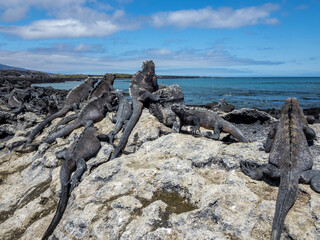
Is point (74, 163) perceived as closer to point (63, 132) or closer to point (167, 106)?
point (63, 132)

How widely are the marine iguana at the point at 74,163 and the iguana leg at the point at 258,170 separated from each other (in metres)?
3.15

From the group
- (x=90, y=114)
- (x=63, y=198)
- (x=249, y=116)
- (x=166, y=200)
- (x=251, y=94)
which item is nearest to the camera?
(x=166, y=200)

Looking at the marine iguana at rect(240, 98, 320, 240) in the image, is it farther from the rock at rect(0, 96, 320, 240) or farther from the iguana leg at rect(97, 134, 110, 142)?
the iguana leg at rect(97, 134, 110, 142)

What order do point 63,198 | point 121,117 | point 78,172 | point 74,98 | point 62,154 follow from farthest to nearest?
point 74,98 → point 121,117 → point 62,154 → point 78,172 → point 63,198

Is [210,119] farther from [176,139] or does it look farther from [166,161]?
[166,161]

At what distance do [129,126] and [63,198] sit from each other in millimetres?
2883

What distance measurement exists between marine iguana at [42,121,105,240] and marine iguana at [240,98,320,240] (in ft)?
10.4

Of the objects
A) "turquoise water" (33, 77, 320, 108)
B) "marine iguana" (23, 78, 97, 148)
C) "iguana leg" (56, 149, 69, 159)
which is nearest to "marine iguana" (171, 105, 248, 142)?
"iguana leg" (56, 149, 69, 159)

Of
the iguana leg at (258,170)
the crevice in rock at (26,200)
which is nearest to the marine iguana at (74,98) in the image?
the crevice in rock at (26,200)

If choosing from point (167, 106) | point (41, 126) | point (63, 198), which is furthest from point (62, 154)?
point (41, 126)

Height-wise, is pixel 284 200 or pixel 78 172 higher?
pixel 284 200

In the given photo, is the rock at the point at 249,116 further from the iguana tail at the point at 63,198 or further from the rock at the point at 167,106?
the iguana tail at the point at 63,198

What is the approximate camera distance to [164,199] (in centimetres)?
370

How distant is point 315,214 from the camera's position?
9.61ft
